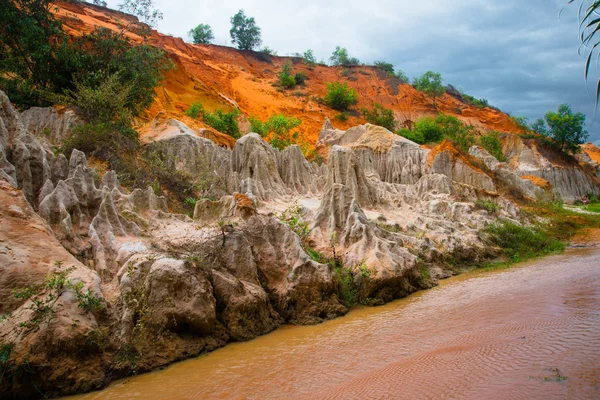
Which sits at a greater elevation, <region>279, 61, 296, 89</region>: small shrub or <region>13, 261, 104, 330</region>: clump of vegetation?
<region>279, 61, 296, 89</region>: small shrub

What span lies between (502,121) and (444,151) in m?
36.0

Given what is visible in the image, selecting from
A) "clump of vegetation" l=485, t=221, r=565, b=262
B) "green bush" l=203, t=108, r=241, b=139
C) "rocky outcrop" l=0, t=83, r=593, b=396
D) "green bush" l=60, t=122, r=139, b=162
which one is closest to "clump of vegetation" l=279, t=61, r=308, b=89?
"green bush" l=203, t=108, r=241, b=139

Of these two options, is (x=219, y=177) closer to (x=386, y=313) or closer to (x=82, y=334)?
(x=386, y=313)

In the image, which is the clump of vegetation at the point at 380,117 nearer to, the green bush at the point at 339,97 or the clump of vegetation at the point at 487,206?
the green bush at the point at 339,97

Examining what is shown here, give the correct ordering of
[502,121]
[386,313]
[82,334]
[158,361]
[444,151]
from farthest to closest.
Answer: [502,121] → [444,151] → [386,313] → [158,361] → [82,334]

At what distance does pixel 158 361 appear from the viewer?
18.7 feet

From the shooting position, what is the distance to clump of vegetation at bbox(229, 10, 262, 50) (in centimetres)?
6125

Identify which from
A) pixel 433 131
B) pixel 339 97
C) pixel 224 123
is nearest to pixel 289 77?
pixel 339 97

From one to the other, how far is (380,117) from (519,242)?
35873 mm

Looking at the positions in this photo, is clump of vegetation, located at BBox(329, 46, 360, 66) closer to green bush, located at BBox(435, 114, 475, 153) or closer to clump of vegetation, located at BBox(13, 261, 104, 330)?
green bush, located at BBox(435, 114, 475, 153)

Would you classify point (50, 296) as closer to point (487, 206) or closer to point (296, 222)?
point (296, 222)

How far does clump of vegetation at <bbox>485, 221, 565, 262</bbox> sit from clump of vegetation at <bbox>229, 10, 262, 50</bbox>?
5265cm

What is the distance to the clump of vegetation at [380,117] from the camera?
159ft

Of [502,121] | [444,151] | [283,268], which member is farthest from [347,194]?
[502,121]
